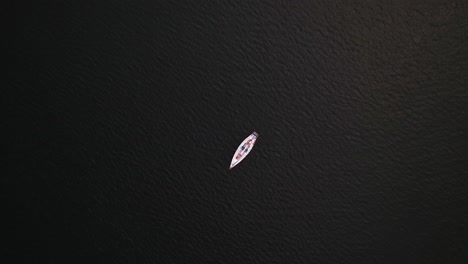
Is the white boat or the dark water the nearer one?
the dark water

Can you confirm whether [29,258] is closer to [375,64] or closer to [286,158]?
[286,158]

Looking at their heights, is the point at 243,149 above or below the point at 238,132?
below

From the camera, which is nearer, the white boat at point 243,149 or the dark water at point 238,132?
the dark water at point 238,132

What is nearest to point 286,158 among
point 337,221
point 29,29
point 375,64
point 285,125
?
point 285,125
